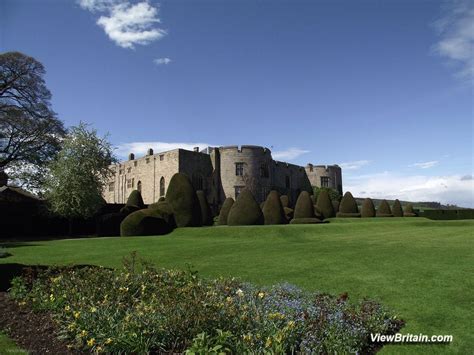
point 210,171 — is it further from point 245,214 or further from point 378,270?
point 378,270

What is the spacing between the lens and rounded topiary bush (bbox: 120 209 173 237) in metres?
24.2

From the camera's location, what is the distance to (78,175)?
2997 centimetres

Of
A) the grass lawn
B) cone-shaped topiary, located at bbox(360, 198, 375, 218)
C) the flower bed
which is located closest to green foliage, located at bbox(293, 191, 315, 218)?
cone-shaped topiary, located at bbox(360, 198, 375, 218)

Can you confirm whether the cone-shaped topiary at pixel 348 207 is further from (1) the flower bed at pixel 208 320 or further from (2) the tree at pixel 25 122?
(1) the flower bed at pixel 208 320

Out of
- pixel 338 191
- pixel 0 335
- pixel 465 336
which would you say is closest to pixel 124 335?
pixel 0 335

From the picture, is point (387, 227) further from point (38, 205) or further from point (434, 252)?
point (38, 205)

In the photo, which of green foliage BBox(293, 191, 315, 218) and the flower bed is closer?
the flower bed

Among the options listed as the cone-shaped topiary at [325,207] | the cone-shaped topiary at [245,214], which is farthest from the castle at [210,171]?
the cone-shaped topiary at [245,214]

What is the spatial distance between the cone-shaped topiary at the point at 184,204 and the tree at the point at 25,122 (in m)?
11.7

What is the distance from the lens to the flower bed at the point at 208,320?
466 centimetres

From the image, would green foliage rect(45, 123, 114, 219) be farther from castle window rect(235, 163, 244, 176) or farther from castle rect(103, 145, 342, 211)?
castle window rect(235, 163, 244, 176)

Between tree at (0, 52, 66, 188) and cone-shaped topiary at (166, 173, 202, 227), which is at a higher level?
tree at (0, 52, 66, 188)

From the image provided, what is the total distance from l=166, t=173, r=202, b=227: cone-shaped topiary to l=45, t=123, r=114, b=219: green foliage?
673cm

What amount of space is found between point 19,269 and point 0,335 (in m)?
5.36
